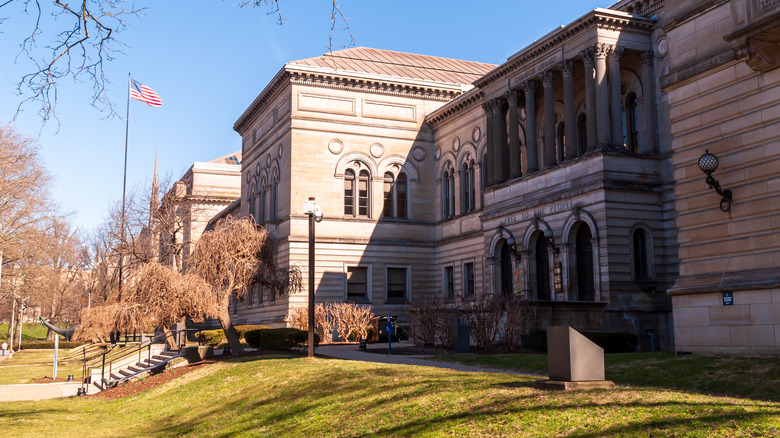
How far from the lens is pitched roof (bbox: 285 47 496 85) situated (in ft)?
175

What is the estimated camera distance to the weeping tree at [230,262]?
29.5 meters

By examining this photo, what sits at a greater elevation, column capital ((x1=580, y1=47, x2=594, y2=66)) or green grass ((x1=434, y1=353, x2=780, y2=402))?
column capital ((x1=580, y1=47, x2=594, y2=66))

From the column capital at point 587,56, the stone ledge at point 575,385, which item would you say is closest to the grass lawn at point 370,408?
the stone ledge at point 575,385

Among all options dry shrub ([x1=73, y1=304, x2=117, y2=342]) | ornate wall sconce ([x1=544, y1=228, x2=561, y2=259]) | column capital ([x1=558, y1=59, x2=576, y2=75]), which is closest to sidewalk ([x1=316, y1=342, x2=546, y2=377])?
ornate wall sconce ([x1=544, y1=228, x2=561, y2=259])

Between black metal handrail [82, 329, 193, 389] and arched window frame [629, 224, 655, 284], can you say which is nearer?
black metal handrail [82, 329, 193, 389]

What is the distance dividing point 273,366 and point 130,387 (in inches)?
287

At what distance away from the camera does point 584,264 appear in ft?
114

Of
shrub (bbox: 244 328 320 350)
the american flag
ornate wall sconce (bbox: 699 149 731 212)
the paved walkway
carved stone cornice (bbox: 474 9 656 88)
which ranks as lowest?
the paved walkway

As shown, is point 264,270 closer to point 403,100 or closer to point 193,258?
point 193,258

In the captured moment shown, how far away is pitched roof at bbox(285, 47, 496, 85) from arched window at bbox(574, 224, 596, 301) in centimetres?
2256

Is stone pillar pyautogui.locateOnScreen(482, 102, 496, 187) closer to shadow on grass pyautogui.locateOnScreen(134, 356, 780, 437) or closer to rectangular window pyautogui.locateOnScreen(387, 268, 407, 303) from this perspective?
rectangular window pyautogui.locateOnScreen(387, 268, 407, 303)

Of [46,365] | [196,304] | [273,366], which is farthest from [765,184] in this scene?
[46,365]

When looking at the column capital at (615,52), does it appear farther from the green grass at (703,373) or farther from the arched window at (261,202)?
the arched window at (261,202)

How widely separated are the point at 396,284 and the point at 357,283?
3060 millimetres
